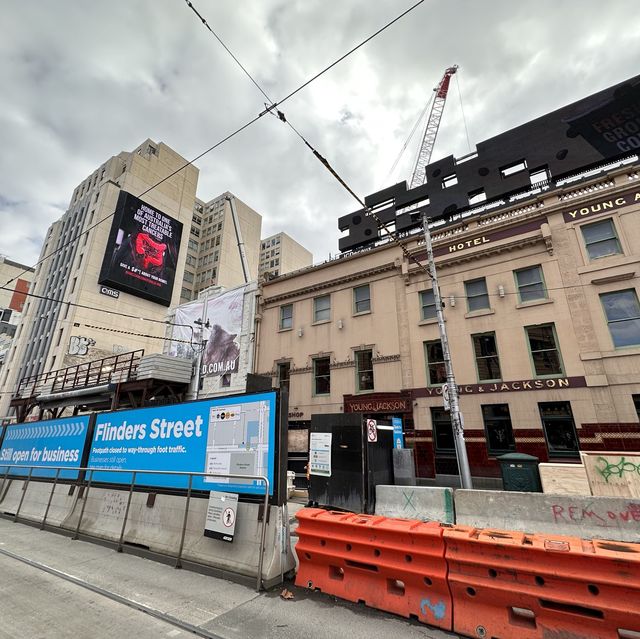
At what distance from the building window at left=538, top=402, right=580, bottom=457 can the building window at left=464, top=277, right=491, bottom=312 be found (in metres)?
4.92

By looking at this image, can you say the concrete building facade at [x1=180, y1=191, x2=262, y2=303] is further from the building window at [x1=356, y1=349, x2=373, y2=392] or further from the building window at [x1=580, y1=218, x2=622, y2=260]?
the building window at [x1=580, y1=218, x2=622, y2=260]

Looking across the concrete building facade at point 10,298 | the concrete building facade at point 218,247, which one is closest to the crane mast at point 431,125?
the concrete building facade at point 218,247

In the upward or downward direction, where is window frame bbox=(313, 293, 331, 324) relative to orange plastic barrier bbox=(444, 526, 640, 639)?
upward

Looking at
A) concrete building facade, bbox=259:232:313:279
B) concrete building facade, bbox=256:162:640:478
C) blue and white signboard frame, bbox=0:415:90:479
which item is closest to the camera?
blue and white signboard frame, bbox=0:415:90:479

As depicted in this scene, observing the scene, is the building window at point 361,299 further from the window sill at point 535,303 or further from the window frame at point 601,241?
the window frame at point 601,241

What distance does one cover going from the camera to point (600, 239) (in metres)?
14.7

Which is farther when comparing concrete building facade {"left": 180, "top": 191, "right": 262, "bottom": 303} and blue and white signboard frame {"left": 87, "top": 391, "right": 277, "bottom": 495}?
concrete building facade {"left": 180, "top": 191, "right": 262, "bottom": 303}

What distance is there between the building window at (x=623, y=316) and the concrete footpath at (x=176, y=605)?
14.0m

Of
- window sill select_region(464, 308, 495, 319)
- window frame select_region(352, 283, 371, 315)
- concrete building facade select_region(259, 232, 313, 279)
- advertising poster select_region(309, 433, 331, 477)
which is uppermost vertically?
concrete building facade select_region(259, 232, 313, 279)

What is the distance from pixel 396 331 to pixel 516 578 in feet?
48.0

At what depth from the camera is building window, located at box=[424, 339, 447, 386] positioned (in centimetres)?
1630

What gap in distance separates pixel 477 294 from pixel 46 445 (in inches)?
710

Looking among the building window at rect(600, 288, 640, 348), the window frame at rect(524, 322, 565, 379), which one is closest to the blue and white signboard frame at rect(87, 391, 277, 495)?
the window frame at rect(524, 322, 565, 379)

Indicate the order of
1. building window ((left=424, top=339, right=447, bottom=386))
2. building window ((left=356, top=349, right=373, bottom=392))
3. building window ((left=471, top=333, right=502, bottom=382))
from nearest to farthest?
building window ((left=471, top=333, right=502, bottom=382)), building window ((left=424, top=339, right=447, bottom=386)), building window ((left=356, top=349, right=373, bottom=392))
